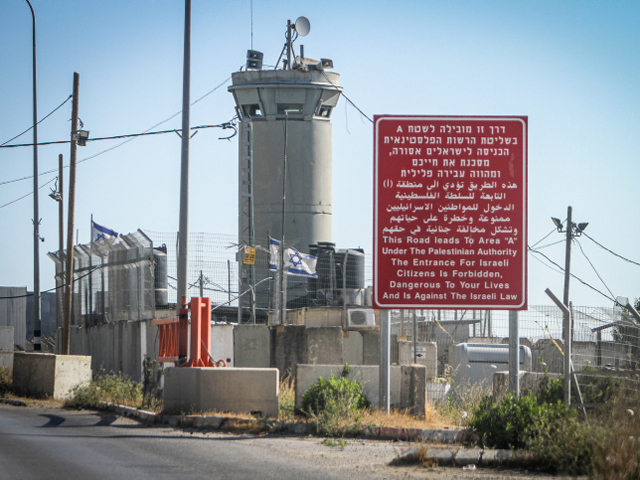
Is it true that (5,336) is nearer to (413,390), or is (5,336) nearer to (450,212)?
(413,390)

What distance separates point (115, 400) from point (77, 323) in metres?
9.62

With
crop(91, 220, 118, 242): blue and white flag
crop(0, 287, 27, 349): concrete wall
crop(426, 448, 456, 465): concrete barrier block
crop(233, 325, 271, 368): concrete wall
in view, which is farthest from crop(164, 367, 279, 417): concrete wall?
crop(0, 287, 27, 349): concrete wall

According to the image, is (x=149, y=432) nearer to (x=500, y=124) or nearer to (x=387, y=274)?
(x=387, y=274)

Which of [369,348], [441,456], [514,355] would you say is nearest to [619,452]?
[441,456]

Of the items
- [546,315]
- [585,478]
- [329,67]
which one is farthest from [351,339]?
[329,67]

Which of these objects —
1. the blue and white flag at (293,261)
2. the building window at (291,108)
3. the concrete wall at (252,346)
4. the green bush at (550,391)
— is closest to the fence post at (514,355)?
the green bush at (550,391)

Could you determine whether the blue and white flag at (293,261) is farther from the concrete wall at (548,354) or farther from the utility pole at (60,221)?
the utility pole at (60,221)

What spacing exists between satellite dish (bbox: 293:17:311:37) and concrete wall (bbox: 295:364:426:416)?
26.9 m

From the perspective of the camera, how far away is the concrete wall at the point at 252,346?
18562mm

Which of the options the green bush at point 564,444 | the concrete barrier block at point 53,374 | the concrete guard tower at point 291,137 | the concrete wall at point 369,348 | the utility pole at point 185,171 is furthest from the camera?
the concrete guard tower at point 291,137

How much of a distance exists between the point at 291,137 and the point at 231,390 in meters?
26.5

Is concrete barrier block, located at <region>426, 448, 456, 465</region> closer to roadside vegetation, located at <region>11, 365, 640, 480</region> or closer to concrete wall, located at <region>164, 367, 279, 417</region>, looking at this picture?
roadside vegetation, located at <region>11, 365, 640, 480</region>

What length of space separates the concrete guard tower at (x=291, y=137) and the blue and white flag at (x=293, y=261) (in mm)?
15249

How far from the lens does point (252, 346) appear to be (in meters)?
18.6
